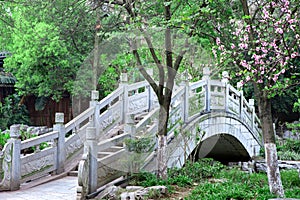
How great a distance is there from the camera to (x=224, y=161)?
1709 centimetres

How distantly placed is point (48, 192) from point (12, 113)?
458 inches

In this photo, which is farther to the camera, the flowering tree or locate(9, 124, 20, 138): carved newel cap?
locate(9, 124, 20, 138): carved newel cap

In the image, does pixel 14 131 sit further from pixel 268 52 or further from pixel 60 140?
pixel 268 52

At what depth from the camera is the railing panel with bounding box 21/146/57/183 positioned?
738cm

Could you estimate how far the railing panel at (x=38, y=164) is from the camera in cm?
738

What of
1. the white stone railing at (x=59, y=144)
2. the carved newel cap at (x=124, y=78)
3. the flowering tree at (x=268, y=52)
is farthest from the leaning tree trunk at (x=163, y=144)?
the carved newel cap at (x=124, y=78)

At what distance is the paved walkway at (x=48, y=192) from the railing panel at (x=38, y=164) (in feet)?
0.93

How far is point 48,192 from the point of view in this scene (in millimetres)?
6914

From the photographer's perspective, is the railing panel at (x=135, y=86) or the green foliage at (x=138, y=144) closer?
the green foliage at (x=138, y=144)

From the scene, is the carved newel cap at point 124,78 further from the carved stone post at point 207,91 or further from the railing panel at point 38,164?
the railing panel at point 38,164

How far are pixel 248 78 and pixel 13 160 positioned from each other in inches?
175

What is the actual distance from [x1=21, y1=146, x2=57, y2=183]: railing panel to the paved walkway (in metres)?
0.28

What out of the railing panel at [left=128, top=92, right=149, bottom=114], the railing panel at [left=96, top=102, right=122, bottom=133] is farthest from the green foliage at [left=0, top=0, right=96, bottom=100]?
the railing panel at [left=96, top=102, right=122, bottom=133]

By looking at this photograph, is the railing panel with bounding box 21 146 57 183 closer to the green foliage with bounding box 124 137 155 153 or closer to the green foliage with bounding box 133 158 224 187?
the green foliage with bounding box 124 137 155 153
